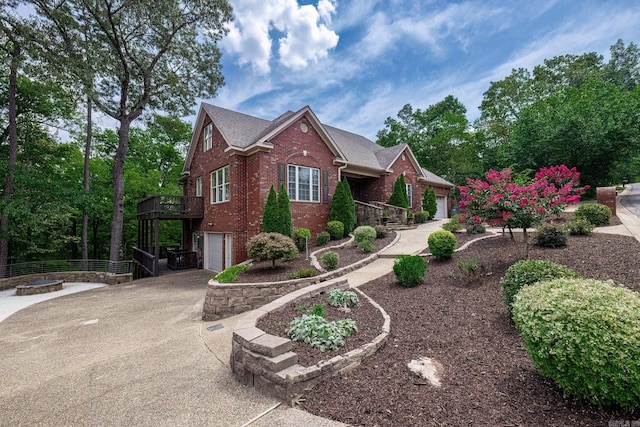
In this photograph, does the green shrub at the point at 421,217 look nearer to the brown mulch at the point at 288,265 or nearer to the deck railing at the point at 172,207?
the brown mulch at the point at 288,265

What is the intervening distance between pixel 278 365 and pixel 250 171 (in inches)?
400

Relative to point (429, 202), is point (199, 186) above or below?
above

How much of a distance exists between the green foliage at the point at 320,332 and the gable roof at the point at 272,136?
29.2 feet

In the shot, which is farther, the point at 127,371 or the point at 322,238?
the point at 322,238

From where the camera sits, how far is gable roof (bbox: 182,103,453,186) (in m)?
12.2

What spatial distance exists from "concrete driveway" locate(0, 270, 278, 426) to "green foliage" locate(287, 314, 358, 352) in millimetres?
908

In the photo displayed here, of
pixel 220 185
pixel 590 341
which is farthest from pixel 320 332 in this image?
pixel 220 185

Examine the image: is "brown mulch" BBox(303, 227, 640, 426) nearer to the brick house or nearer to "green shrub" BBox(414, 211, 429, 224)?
the brick house

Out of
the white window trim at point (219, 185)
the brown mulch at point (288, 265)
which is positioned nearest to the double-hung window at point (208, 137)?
the white window trim at point (219, 185)

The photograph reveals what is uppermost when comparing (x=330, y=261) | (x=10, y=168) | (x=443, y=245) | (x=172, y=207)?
(x=10, y=168)

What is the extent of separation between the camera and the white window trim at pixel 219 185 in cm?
1314

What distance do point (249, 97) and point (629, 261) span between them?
63.3 feet

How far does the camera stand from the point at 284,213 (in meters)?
11.5

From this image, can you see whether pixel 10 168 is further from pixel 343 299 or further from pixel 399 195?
pixel 399 195
